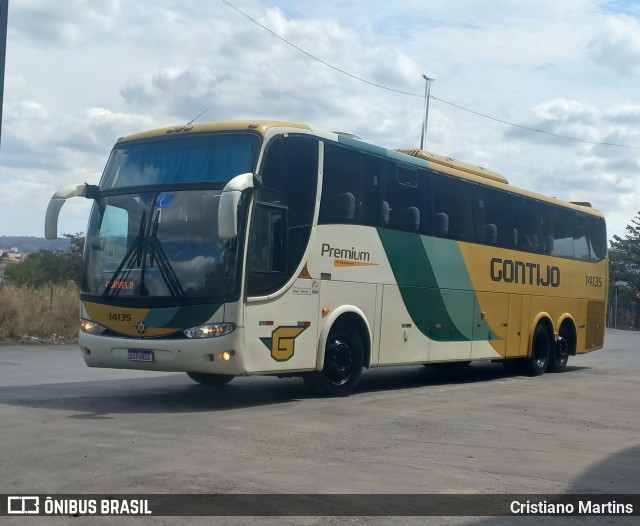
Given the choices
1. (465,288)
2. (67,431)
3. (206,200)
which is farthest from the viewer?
(465,288)

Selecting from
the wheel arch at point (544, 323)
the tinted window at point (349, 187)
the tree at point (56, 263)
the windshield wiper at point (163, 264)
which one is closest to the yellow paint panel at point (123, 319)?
the windshield wiper at point (163, 264)

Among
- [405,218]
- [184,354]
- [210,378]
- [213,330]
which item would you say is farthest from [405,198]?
[184,354]

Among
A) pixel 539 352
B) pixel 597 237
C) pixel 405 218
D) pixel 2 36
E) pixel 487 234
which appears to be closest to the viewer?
pixel 405 218

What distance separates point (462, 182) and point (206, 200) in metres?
6.56

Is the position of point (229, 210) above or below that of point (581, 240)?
below

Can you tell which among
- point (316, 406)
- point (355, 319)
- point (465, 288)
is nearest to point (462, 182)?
point (465, 288)

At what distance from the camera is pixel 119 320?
1162 cm

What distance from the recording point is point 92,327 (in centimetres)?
1198

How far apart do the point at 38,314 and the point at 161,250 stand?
14.4 metres

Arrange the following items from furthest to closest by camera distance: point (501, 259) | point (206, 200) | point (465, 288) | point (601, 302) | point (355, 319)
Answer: point (601, 302) < point (501, 259) < point (465, 288) < point (355, 319) < point (206, 200)

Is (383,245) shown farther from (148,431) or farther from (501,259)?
(148,431)

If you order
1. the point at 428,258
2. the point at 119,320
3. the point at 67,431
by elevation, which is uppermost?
the point at 428,258

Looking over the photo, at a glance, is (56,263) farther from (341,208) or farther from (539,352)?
(341,208)

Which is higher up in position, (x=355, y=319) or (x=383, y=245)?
(x=383, y=245)
